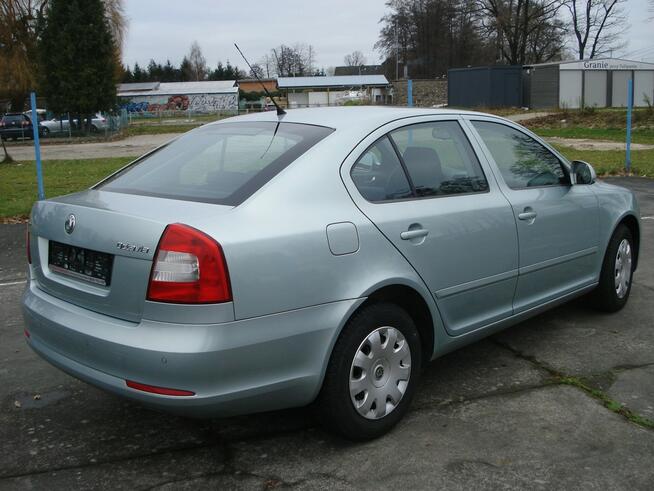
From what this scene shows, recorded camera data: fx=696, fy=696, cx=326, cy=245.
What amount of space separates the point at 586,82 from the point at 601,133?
769 inches

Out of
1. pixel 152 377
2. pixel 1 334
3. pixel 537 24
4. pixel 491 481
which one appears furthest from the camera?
pixel 537 24

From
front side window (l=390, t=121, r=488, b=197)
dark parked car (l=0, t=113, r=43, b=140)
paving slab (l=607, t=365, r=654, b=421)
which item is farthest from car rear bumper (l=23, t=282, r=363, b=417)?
dark parked car (l=0, t=113, r=43, b=140)

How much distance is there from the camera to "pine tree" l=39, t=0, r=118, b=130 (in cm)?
3531

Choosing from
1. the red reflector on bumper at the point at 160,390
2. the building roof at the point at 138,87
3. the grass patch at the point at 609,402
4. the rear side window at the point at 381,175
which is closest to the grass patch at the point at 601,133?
the grass patch at the point at 609,402

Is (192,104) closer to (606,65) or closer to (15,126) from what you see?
(15,126)

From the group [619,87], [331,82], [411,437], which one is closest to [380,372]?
[411,437]

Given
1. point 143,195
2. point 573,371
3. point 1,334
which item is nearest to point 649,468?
point 573,371

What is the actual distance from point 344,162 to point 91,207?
3.87 ft

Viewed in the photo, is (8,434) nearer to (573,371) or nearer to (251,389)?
(251,389)

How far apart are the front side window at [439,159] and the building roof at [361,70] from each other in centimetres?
9236

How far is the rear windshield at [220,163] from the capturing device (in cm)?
317

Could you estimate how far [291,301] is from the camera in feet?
9.40

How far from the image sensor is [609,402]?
371 cm

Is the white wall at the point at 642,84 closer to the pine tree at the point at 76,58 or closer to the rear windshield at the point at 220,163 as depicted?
the pine tree at the point at 76,58
